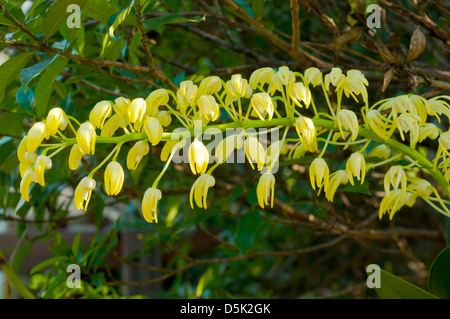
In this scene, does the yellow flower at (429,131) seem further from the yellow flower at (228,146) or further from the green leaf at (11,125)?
the green leaf at (11,125)

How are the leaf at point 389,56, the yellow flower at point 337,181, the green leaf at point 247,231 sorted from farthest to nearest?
the green leaf at point 247,231 → the leaf at point 389,56 → the yellow flower at point 337,181

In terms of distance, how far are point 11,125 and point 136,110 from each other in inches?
17.6

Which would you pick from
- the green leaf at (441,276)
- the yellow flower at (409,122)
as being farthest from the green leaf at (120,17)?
the green leaf at (441,276)

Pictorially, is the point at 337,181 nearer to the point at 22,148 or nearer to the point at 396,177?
the point at 396,177

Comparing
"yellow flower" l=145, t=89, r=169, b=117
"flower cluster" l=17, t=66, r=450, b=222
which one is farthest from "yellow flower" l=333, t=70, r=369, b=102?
"yellow flower" l=145, t=89, r=169, b=117

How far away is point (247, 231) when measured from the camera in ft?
2.97

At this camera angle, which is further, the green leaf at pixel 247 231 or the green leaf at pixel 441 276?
the green leaf at pixel 247 231

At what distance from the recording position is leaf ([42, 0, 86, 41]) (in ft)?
2.17

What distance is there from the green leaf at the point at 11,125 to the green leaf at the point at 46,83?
18 centimetres

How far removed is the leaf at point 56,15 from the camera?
2.17 feet

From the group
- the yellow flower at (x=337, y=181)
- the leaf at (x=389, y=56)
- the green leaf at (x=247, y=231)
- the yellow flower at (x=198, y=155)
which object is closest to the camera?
the yellow flower at (x=198, y=155)

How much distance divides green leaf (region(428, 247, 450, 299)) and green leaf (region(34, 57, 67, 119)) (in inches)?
22.1

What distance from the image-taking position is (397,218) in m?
2.22
